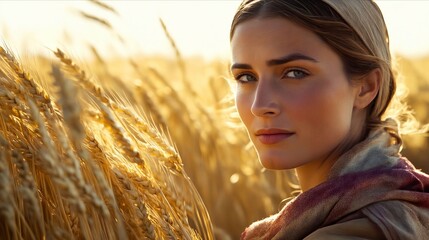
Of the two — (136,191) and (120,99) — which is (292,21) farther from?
(136,191)

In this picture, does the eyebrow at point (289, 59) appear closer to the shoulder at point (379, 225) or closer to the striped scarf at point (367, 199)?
the striped scarf at point (367, 199)

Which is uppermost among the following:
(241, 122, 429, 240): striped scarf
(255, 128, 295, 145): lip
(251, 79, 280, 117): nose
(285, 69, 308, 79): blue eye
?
(285, 69, 308, 79): blue eye

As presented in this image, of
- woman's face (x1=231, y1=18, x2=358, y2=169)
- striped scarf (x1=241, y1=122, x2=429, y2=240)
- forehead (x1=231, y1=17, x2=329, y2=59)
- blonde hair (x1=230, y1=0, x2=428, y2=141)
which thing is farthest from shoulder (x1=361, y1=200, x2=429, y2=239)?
forehead (x1=231, y1=17, x2=329, y2=59)

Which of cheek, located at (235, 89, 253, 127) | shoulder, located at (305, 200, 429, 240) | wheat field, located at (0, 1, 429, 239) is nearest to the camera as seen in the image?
wheat field, located at (0, 1, 429, 239)

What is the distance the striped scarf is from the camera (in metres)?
1.75

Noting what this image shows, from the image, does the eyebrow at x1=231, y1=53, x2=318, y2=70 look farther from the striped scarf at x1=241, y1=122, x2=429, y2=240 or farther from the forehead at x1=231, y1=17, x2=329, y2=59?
the striped scarf at x1=241, y1=122, x2=429, y2=240

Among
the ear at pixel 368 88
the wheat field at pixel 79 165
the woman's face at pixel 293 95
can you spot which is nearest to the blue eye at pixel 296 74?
the woman's face at pixel 293 95

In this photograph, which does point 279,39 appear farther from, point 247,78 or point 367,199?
point 367,199

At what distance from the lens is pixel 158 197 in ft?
5.74

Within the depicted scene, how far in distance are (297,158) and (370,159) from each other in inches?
8.0

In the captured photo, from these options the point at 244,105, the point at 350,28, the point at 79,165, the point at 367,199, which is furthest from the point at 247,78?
Answer: the point at 79,165

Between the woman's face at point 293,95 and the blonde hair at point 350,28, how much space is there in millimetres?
30

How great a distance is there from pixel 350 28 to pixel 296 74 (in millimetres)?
240

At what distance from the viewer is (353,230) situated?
171cm
